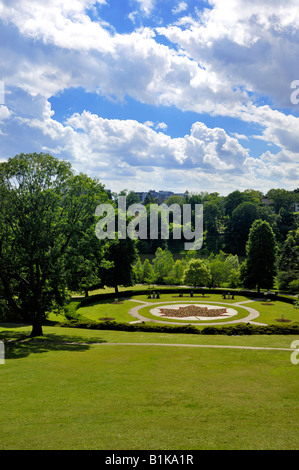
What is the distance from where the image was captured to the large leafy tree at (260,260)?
192ft

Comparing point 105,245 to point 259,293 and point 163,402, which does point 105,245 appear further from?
point 259,293

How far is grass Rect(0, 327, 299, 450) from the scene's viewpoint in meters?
8.62

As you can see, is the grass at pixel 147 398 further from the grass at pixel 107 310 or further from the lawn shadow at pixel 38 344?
the grass at pixel 107 310

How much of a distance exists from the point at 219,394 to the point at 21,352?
1187cm

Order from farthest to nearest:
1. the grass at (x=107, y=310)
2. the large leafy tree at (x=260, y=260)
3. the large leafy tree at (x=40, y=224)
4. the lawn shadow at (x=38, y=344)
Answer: the large leafy tree at (x=260, y=260), the grass at (x=107, y=310), the large leafy tree at (x=40, y=224), the lawn shadow at (x=38, y=344)

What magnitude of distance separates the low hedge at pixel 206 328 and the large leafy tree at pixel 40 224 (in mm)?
5679

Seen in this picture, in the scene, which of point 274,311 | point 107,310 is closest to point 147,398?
point 107,310

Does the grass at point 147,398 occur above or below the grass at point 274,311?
above

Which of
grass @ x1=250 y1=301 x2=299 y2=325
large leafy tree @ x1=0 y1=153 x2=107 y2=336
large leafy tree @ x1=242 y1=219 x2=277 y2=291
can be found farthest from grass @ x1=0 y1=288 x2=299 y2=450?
large leafy tree @ x1=242 y1=219 x2=277 y2=291

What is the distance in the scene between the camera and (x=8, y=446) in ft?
27.1

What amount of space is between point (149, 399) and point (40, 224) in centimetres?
1494

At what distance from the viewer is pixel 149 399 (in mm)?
11719

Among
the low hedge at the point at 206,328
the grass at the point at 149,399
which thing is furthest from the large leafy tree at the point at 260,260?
the grass at the point at 149,399

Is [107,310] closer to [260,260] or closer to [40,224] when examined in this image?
[40,224]
